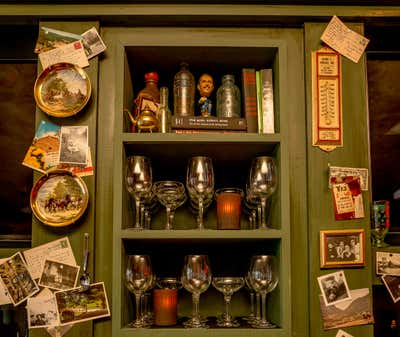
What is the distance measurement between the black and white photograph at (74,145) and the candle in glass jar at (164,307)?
0.51 m

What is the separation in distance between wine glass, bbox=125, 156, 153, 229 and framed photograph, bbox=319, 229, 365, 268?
60cm

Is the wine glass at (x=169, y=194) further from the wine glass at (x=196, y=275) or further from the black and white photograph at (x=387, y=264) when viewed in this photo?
the black and white photograph at (x=387, y=264)

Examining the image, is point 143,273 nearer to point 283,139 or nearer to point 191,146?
point 191,146

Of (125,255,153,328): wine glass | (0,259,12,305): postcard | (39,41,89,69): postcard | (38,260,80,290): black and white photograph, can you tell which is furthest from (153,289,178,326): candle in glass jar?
(39,41,89,69): postcard

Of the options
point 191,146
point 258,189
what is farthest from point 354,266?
point 191,146

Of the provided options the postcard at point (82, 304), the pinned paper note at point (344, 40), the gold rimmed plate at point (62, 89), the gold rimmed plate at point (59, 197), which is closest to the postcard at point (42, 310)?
the postcard at point (82, 304)

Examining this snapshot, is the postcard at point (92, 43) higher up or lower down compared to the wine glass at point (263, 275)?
higher up

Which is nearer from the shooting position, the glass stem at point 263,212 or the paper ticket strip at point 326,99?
the glass stem at point 263,212

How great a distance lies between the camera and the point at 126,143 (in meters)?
1.67

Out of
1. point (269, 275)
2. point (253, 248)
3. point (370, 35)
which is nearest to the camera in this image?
point (269, 275)

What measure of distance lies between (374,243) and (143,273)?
2.60 feet

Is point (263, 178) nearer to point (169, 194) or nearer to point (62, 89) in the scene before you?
point (169, 194)

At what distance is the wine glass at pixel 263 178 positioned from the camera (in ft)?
5.52

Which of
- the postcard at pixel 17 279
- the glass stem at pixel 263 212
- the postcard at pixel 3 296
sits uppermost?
the glass stem at pixel 263 212
